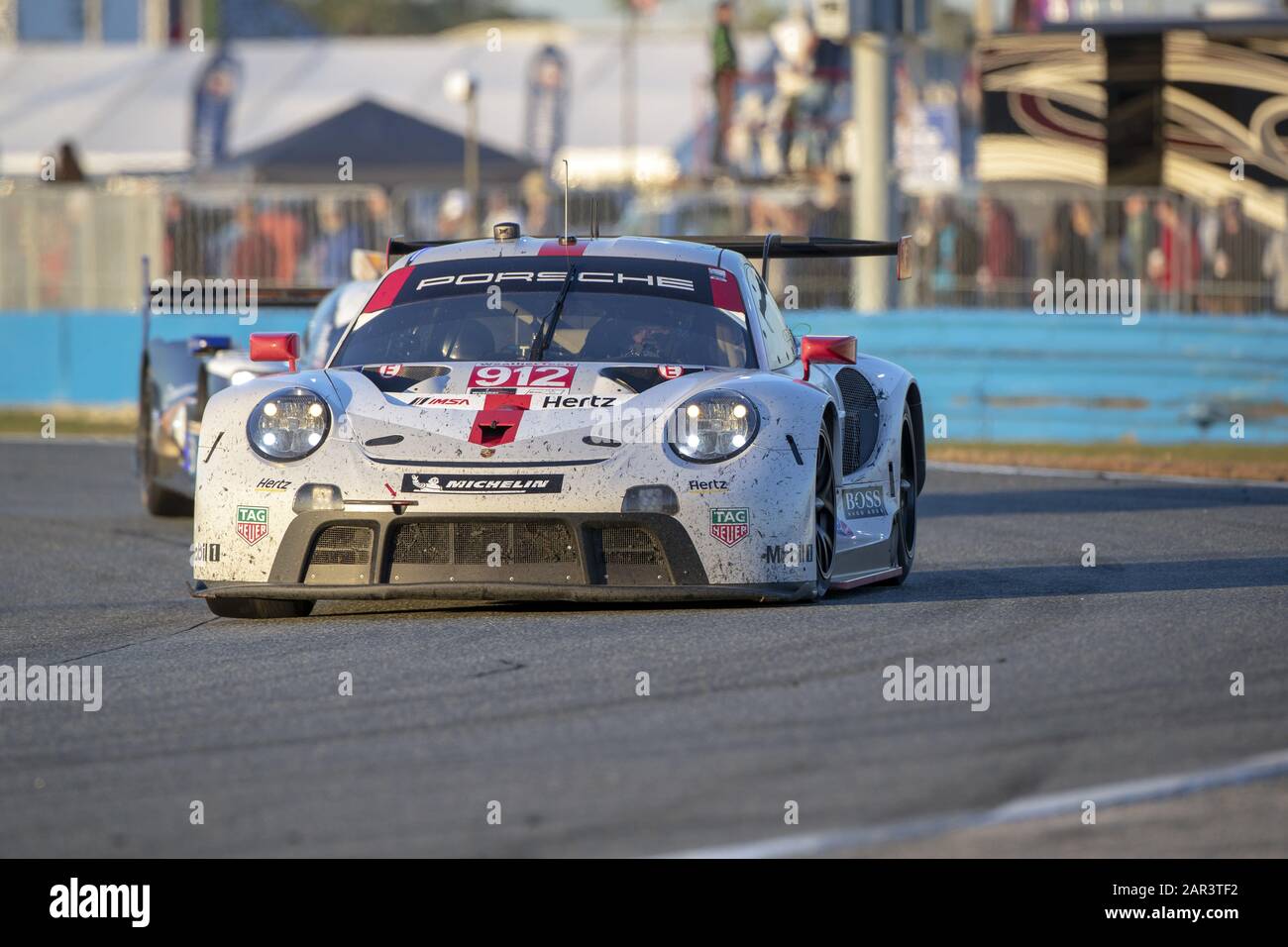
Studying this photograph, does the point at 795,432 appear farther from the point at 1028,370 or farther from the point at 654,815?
the point at 1028,370

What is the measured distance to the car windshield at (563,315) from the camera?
26.8ft

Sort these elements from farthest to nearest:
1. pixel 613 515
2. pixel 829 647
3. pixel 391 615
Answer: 1. pixel 391 615
2. pixel 613 515
3. pixel 829 647

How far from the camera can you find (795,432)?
750 centimetres

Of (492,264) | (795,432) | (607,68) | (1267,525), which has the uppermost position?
(607,68)

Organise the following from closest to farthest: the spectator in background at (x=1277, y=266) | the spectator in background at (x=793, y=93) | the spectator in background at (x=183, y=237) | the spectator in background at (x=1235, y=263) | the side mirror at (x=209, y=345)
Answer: the side mirror at (x=209, y=345) < the spectator in background at (x=1277, y=266) < the spectator in background at (x=1235, y=263) < the spectator in background at (x=183, y=237) < the spectator in background at (x=793, y=93)

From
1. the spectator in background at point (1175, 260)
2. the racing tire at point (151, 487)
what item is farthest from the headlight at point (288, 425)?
the spectator in background at point (1175, 260)

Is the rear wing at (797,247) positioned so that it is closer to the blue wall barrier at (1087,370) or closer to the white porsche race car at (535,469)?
the white porsche race car at (535,469)

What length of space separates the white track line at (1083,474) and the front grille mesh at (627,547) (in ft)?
24.5

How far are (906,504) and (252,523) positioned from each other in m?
2.89

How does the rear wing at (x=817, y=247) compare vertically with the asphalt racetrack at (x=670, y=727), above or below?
above

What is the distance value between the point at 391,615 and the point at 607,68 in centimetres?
3449

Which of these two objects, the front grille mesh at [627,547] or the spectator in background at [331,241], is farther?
the spectator in background at [331,241]
